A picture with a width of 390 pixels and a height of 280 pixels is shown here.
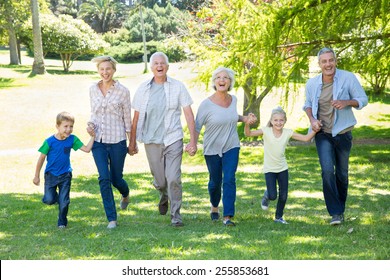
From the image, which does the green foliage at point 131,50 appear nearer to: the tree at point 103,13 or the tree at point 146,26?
the tree at point 146,26

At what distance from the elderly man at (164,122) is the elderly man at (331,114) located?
1.42 meters

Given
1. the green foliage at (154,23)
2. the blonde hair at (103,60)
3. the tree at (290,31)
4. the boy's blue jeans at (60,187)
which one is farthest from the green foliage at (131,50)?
the boy's blue jeans at (60,187)

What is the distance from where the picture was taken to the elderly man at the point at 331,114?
734cm

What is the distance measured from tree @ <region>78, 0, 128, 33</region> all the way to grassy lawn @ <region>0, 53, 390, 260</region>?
116ft

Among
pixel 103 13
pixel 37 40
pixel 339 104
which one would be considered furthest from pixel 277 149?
pixel 103 13

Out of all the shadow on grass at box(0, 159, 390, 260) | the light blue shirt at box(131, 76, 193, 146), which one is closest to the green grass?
the shadow on grass at box(0, 159, 390, 260)

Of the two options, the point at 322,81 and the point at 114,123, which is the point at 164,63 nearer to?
the point at 114,123

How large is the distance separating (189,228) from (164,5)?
48.3 metres

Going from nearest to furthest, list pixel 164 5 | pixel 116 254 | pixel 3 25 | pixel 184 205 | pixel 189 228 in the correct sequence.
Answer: pixel 116 254
pixel 189 228
pixel 184 205
pixel 3 25
pixel 164 5

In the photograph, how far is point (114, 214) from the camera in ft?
24.7

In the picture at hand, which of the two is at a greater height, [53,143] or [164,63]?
[164,63]

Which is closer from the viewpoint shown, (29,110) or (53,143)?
(53,143)

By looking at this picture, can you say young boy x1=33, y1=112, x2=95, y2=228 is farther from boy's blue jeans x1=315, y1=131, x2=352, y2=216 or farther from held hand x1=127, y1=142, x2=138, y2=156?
boy's blue jeans x1=315, y1=131, x2=352, y2=216

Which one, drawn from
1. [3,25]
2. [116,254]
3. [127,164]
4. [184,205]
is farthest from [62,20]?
[116,254]
